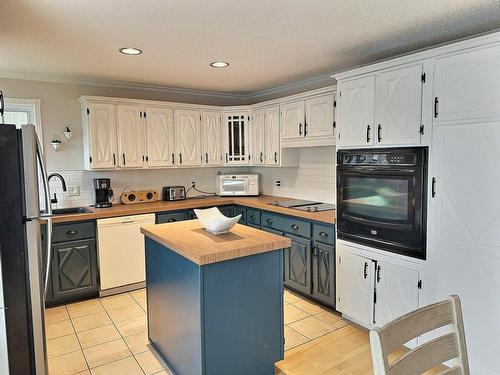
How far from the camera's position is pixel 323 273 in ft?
11.0

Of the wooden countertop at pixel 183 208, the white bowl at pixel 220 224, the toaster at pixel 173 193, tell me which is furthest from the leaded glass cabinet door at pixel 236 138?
the white bowl at pixel 220 224

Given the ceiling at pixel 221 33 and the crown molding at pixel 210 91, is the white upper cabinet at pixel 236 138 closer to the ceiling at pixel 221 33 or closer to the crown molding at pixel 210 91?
the crown molding at pixel 210 91

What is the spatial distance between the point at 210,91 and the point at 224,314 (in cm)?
361

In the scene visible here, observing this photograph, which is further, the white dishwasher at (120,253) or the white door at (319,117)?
the white dishwasher at (120,253)

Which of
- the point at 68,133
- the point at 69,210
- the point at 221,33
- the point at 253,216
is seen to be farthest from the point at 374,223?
the point at 68,133

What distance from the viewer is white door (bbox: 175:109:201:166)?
442 cm

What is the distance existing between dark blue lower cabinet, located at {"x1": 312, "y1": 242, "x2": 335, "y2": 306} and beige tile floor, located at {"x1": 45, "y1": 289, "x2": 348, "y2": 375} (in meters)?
0.17

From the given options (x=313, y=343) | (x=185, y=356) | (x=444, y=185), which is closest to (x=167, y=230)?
(x=185, y=356)

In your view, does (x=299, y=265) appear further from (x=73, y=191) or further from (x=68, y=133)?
(x=68, y=133)

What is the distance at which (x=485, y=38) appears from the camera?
6.77ft

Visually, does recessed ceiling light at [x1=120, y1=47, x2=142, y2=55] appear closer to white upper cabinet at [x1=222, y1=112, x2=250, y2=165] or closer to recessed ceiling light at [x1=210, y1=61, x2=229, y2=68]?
recessed ceiling light at [x1=210, y1=61, x2=229, y2=68]

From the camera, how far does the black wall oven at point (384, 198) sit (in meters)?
2.45

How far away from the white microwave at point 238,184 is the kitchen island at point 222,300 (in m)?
2.38

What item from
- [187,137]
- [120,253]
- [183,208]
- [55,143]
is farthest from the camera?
[187,137]
